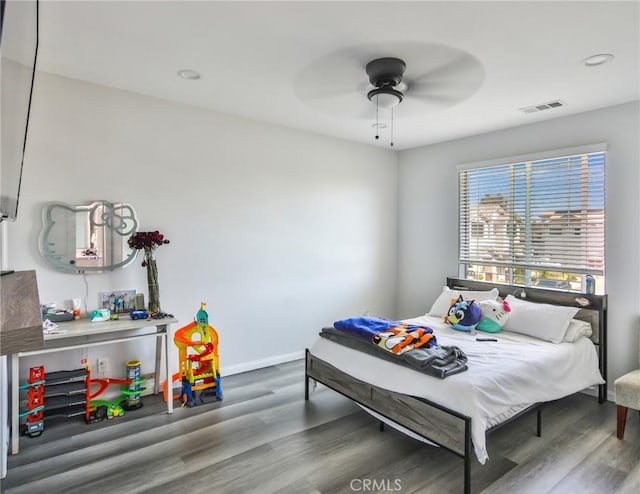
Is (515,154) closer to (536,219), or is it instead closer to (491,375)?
(536,219)

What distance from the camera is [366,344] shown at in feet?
9.49

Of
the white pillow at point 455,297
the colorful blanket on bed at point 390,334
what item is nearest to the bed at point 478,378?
the colorful blanket on bed at point 390,334

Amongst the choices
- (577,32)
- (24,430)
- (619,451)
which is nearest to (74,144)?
(24,430)

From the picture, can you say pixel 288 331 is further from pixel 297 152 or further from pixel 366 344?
pixel 297 152

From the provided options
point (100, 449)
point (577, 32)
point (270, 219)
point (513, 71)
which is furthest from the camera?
point (270, 219)

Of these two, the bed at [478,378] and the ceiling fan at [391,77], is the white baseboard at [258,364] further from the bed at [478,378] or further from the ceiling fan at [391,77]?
the ceiling fan at [391,77]

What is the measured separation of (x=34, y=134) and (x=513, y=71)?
11.6 feet

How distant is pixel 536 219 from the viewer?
3975 mm

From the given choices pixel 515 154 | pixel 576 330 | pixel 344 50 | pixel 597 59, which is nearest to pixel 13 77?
pixel 344 50

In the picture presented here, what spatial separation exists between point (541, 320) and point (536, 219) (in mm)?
1146

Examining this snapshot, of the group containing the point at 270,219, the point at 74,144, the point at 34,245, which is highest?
the point at 74,144

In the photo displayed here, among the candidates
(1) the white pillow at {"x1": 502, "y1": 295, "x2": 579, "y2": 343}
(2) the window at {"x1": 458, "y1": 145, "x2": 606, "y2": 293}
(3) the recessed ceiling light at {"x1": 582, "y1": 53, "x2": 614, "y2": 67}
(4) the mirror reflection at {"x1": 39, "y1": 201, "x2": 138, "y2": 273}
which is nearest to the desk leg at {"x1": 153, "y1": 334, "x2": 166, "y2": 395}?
(4) the mirror reflection at {"x1": 39, "y1": 201, "x2": 138, "y2": 273}

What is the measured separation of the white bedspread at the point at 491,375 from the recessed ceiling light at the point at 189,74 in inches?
92.0

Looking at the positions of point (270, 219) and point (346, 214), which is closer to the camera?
point (270, 219)
